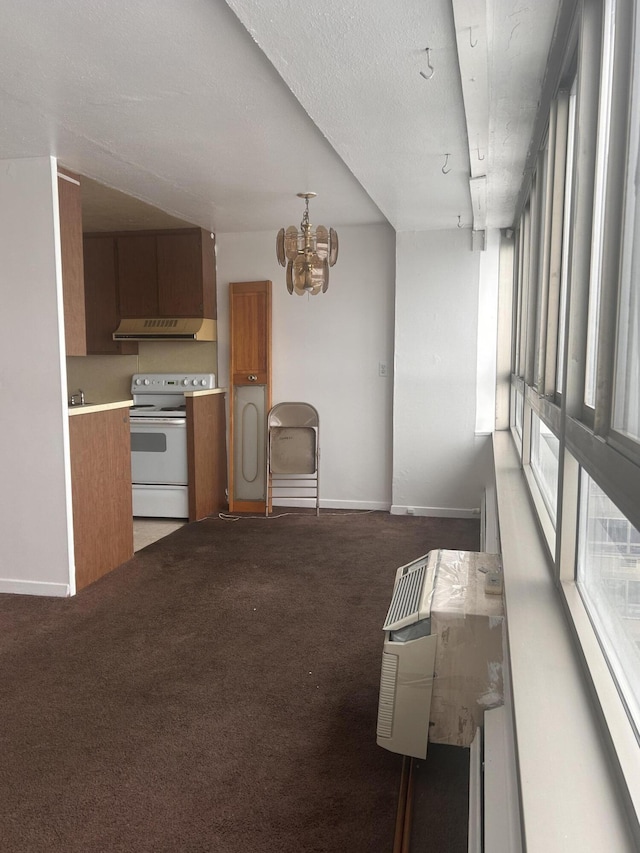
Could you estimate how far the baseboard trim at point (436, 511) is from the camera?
5449mm

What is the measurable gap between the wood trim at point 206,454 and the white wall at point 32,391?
67.3 inches

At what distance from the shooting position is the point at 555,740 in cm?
105

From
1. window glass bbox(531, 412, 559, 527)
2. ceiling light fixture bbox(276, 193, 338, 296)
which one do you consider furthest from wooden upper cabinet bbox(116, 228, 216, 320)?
window glass bbox(531, 412, 559, 527)

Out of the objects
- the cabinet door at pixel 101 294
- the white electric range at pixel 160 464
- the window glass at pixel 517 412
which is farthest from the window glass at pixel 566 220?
the cabinet door at pixel 101 294

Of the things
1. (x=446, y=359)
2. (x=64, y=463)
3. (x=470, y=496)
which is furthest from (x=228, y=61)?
(x=470, y=496)

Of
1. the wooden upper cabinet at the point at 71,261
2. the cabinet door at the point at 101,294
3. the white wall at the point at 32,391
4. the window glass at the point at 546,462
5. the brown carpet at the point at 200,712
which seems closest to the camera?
the brown carpet at the point at 200,712

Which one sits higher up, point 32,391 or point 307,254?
point 307,254

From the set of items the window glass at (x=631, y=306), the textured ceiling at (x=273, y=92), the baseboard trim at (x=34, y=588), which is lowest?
the baseboard trim at (x=34, y=588)

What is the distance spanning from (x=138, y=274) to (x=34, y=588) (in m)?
2.87

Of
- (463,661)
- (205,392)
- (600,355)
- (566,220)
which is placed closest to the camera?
(600,355)

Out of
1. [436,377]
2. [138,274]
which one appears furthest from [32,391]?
[436,377]

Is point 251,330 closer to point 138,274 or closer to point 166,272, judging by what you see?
point 166,272

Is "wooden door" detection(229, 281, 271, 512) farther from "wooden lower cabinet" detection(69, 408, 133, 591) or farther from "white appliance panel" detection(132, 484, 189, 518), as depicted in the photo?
"wooden lower cabinet" detection(69, 408, 133, 591)

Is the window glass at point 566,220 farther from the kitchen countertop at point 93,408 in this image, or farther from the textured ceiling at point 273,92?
the kitchen countertop at point 93,408
